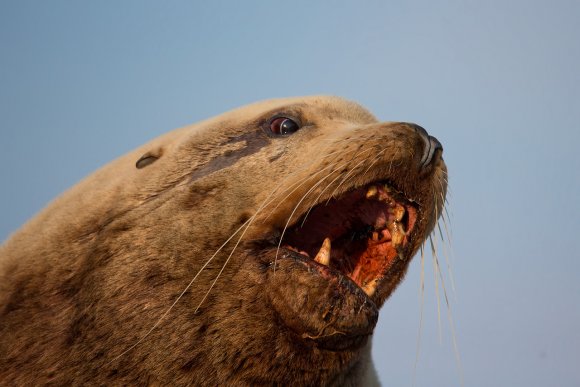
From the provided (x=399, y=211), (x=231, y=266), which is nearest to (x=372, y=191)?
(x=399, y=211)

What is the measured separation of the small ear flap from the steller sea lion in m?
0.29

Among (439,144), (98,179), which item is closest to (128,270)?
(98,179)

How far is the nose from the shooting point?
4148 millimetres

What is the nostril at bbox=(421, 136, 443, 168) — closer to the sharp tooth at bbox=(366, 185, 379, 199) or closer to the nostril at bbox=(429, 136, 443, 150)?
the nostril at bbox=(429, 136, 443, 150)

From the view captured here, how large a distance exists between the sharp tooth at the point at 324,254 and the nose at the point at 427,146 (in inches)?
29.0

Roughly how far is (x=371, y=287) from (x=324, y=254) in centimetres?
33

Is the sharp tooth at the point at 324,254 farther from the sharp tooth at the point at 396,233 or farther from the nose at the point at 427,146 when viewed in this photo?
the nose at the point at 427,146

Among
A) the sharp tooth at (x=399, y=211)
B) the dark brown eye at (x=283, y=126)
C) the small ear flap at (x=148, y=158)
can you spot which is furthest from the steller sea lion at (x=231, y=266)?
the small ear flap at (x=148, y=158)

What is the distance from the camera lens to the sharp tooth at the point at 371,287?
397 cm

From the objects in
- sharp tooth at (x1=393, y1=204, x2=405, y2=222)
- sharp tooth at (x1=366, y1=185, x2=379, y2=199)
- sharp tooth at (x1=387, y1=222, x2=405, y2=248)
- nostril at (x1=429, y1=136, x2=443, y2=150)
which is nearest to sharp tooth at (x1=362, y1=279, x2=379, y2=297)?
sharp tooth at (x1=387, y1=222, x2=405, y2=248)

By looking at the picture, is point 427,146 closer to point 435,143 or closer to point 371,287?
point 435,143

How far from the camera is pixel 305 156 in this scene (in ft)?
14.6

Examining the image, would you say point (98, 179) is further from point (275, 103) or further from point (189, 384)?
point (189, 384)

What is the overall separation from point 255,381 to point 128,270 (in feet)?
3.20
